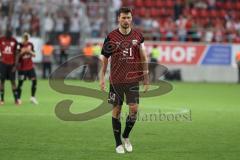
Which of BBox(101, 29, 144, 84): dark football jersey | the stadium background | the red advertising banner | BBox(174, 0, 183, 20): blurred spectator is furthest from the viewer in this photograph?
BBox(174, 0, 183, 20): blurred spectator

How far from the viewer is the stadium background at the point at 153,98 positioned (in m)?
11.7

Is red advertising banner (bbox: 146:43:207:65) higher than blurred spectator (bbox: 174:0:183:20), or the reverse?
blurred spectator (bbox: 174:0:183:20)

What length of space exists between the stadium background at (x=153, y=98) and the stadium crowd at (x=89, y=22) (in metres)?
0.05

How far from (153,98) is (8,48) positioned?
21.0ft

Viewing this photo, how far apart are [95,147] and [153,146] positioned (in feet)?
3.37

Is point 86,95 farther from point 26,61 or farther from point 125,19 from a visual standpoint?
point 125,19

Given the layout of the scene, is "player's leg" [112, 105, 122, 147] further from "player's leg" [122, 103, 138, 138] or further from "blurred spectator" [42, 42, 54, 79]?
"blurred spectator" [42, 42, 54, 79]

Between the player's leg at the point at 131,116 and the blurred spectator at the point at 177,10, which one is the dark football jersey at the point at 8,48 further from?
the blurred spectator at the point at 177,10

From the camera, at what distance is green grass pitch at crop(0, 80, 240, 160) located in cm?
1087

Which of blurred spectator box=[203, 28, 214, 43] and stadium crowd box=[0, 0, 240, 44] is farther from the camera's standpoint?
blurred spectator box=[203, 28, 214, 43]

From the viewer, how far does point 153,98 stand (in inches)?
974

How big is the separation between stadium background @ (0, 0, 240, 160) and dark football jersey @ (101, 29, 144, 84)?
1.25m

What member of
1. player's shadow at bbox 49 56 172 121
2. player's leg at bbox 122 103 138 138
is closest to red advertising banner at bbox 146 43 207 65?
player's shadow at bbox 49 56 172 121

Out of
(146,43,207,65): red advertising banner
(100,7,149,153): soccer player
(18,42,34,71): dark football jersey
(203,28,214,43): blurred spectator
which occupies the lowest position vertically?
(146,43,207,65): red advertising banner
